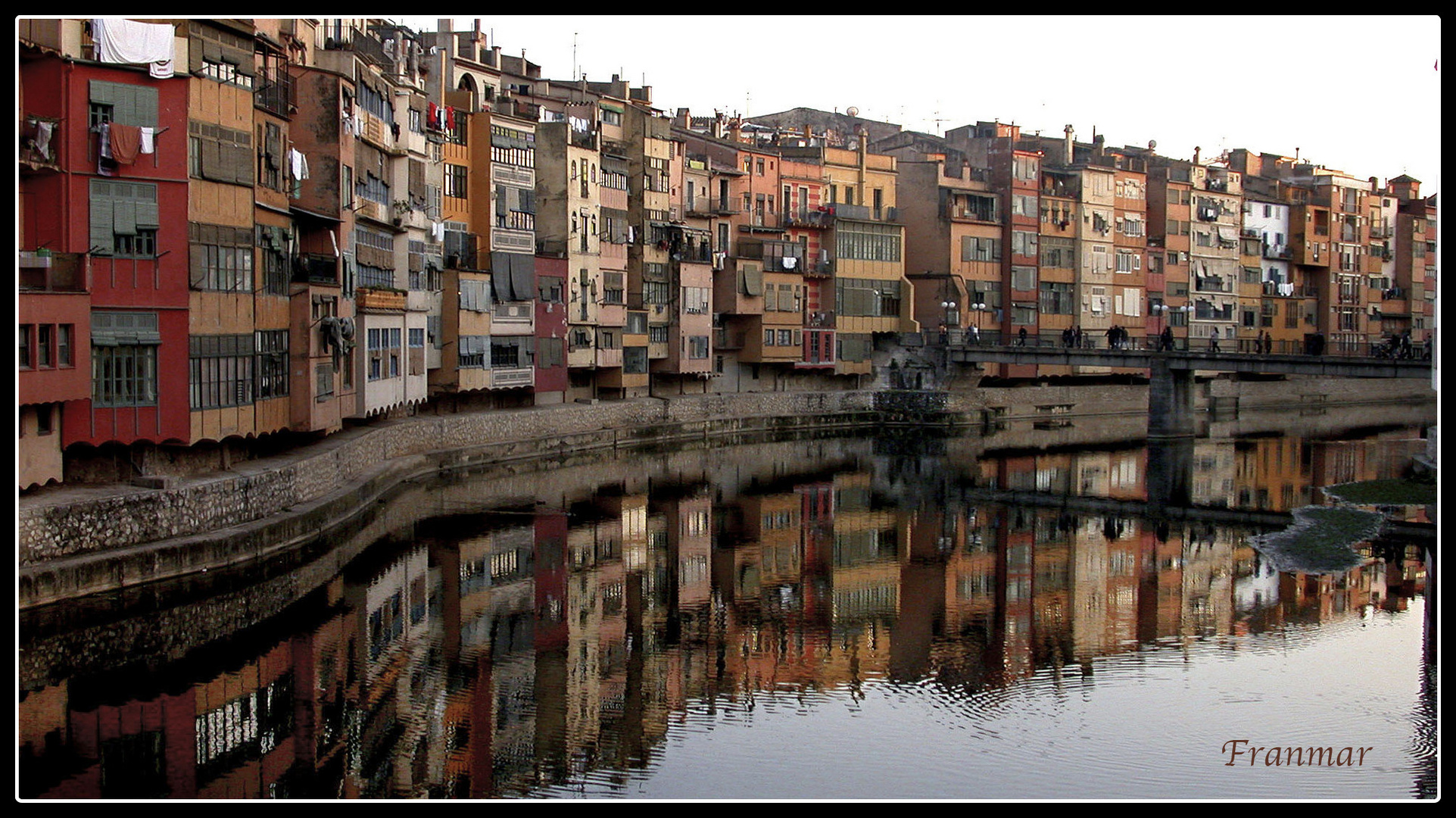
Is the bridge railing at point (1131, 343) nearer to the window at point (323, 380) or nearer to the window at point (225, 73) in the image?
the window at point (323, 380)

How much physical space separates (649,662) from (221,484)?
901cm

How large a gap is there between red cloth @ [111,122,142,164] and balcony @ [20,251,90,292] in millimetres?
1892

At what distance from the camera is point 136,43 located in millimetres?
27453

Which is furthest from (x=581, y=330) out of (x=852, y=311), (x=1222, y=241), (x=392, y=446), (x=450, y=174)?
(x=1222, y=241)

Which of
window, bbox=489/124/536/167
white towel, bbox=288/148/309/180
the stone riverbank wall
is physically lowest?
the stone riverbank wall

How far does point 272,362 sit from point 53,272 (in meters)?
6.68

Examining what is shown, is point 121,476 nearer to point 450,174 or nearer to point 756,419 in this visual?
point 450,174

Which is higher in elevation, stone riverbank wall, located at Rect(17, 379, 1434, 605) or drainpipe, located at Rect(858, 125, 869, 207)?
drainpipe, located at Rect(858, 125, 869, 207)

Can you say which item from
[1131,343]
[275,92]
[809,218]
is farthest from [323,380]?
[1131,343]

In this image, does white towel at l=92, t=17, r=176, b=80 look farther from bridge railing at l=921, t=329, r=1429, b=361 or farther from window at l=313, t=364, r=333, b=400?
bridge railing at l=921, t=329, r=1429, b=361

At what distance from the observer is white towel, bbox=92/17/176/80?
27.1 meters

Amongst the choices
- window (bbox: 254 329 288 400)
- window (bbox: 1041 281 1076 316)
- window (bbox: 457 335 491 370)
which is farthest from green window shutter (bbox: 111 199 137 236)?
window (bbox: 1041 281 1076 316)

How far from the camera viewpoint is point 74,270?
88.7 feet

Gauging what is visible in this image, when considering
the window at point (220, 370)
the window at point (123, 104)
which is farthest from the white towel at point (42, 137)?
the window at point (220, 370)
